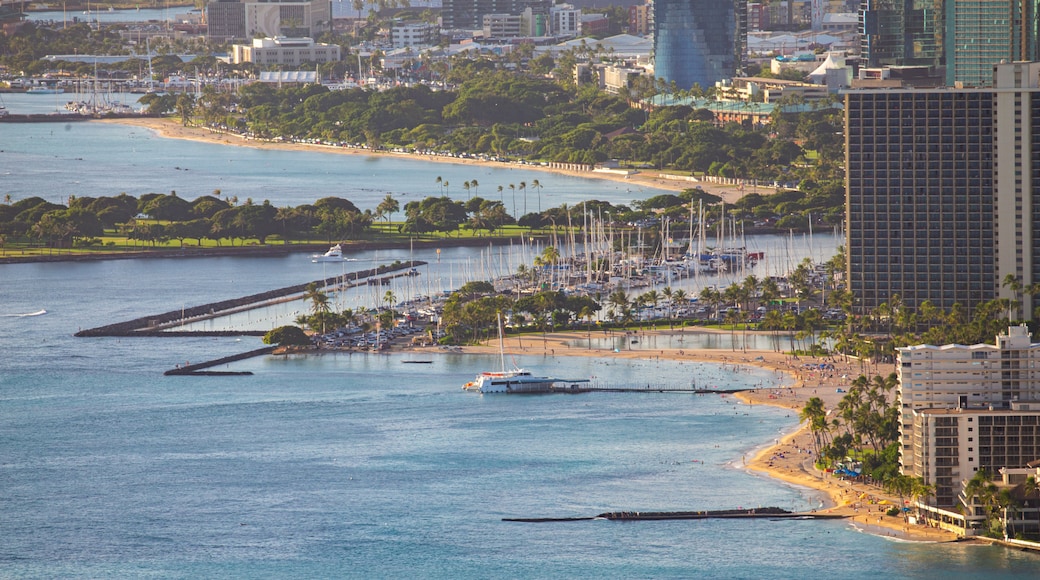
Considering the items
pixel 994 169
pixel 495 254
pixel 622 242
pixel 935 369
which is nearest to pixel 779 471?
pixel 935 369

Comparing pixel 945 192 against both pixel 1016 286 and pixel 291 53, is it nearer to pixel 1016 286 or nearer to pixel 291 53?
pixel 1016 286

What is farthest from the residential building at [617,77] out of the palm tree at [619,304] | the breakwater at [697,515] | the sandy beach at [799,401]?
the breakwater at [697,515]

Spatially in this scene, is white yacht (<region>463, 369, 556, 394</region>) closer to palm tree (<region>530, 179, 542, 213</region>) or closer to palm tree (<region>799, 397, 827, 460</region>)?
palm tree (<region>799, 397, 827, 460</region>)

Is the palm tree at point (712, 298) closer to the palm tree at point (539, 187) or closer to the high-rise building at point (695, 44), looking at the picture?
the palm tree at point (539, 187)

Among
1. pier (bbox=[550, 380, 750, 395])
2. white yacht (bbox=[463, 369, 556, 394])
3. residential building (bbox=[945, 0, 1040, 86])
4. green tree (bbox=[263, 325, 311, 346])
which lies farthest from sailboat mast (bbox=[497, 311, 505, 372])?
residential building (bbox=[945, 0, 1040, 86])

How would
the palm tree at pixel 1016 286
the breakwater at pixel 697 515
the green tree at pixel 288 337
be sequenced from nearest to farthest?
the breakwater at pixel 697 515
the palm tree at pixel 1016 286
the green tree at pixel 288 337

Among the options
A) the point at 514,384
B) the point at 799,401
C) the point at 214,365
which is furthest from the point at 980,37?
the point at 214,365
